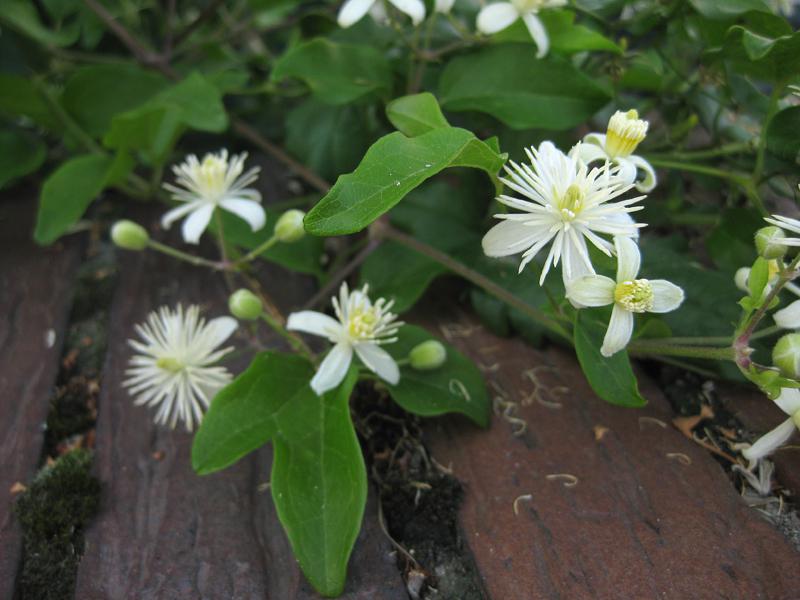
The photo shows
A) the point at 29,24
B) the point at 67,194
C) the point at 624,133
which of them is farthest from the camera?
the point at 29,24

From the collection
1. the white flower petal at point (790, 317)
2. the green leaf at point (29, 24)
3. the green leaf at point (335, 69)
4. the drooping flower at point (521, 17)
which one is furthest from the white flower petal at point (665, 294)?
the green leaf at point (29, 24)

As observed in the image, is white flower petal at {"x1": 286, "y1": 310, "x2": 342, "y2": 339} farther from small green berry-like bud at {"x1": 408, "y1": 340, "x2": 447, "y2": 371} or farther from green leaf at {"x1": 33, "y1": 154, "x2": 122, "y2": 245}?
green leaf at {"x1": 33, "y1": 154, "x2": 122, "y2": 245}

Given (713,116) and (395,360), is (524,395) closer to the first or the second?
(395,360)

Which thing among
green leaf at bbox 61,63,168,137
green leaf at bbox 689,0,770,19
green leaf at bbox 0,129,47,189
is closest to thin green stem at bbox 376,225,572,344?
green leaf at bbox 689,0,770,19

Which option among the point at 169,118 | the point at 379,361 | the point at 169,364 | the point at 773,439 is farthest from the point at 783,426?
the point at 169,118

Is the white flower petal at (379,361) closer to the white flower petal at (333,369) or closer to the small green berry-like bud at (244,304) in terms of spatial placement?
the white flower petal at (333,369)

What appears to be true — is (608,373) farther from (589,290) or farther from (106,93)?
(106,93)
